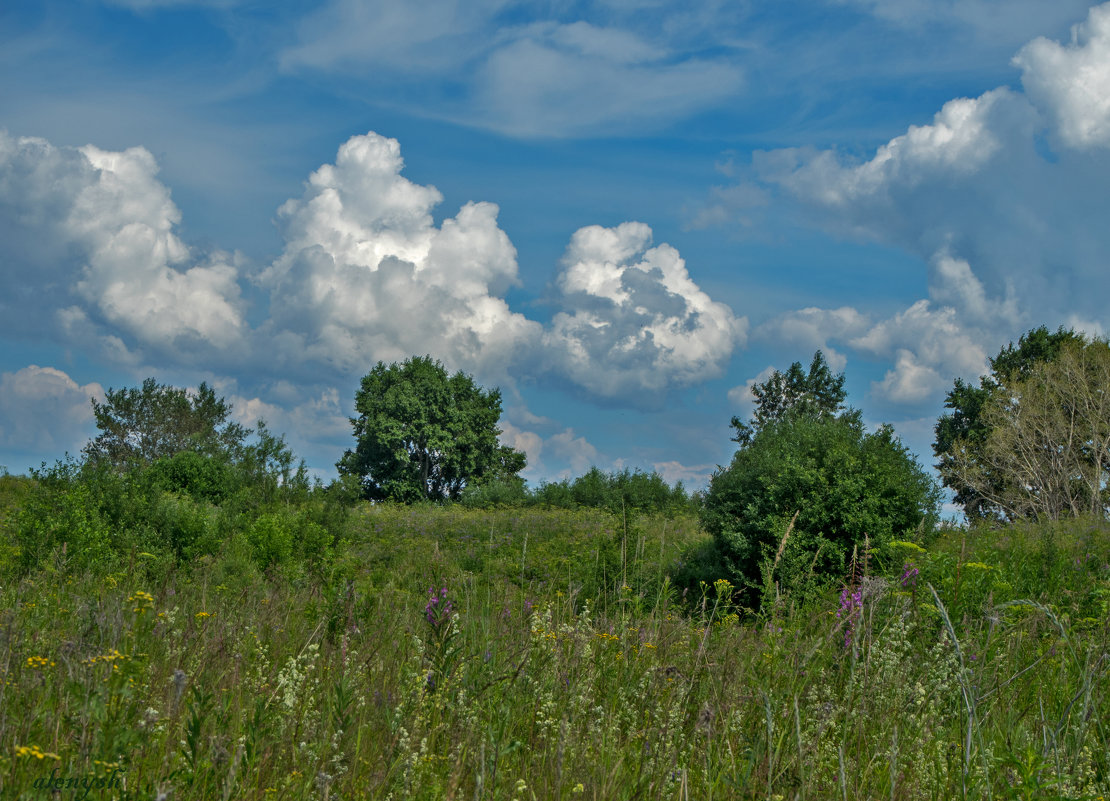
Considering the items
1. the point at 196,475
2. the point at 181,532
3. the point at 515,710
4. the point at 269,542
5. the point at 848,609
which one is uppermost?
the point at 196,475

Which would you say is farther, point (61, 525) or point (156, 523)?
point (156, 523)

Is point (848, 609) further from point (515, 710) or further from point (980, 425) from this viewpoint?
point (980, 425)

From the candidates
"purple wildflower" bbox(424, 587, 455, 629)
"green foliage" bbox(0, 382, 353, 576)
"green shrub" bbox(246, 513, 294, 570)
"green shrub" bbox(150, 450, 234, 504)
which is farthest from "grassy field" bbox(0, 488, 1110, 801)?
"green shrub" bbox(150, 450, 234, 504)

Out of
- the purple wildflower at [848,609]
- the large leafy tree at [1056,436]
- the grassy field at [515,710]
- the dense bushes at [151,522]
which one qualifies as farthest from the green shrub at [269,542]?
the large leafy tree at [1056,436]

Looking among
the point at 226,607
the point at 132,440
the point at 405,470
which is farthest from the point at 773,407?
the point at 226,607

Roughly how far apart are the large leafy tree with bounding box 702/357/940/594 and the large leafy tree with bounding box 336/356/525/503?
3230 centimetres

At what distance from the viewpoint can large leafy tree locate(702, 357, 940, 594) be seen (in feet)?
34.6

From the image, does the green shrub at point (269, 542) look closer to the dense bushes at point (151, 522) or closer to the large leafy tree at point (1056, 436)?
the dense bushes at point (151, 522)

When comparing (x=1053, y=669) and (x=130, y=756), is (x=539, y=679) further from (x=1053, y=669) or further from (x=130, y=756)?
(x=1053, y=669)

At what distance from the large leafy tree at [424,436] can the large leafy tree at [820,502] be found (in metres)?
32.3

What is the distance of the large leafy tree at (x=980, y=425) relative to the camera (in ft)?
107

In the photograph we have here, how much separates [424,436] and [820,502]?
34.7m

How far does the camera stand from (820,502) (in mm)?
10812

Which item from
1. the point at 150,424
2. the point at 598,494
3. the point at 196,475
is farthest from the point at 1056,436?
the point at 150,424
